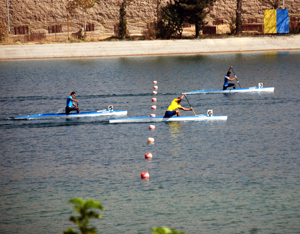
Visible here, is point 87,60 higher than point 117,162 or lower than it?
higher

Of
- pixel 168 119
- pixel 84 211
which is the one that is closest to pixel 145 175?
pixel 168 119

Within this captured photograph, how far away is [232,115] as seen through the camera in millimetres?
26672

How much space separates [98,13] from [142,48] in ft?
86.3

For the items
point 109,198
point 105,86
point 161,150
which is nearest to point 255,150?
point 161,150

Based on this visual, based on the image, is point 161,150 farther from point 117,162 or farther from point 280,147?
point 280,147

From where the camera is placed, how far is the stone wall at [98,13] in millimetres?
80312

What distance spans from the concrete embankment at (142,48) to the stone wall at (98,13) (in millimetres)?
18416

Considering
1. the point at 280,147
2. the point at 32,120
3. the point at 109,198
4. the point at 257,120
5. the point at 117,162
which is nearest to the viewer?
the point at 109,198

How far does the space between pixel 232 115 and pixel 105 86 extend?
632 inches

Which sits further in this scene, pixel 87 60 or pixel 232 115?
pixel 87 60

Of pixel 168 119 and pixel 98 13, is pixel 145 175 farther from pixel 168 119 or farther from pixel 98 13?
pixel 98 13

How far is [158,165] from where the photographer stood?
17750 millimetres

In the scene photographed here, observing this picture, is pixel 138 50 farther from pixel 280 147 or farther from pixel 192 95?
pixel 280 147

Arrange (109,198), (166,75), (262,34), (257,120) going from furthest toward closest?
(262,34) < (166,75) < (257,120) < (109,198)
